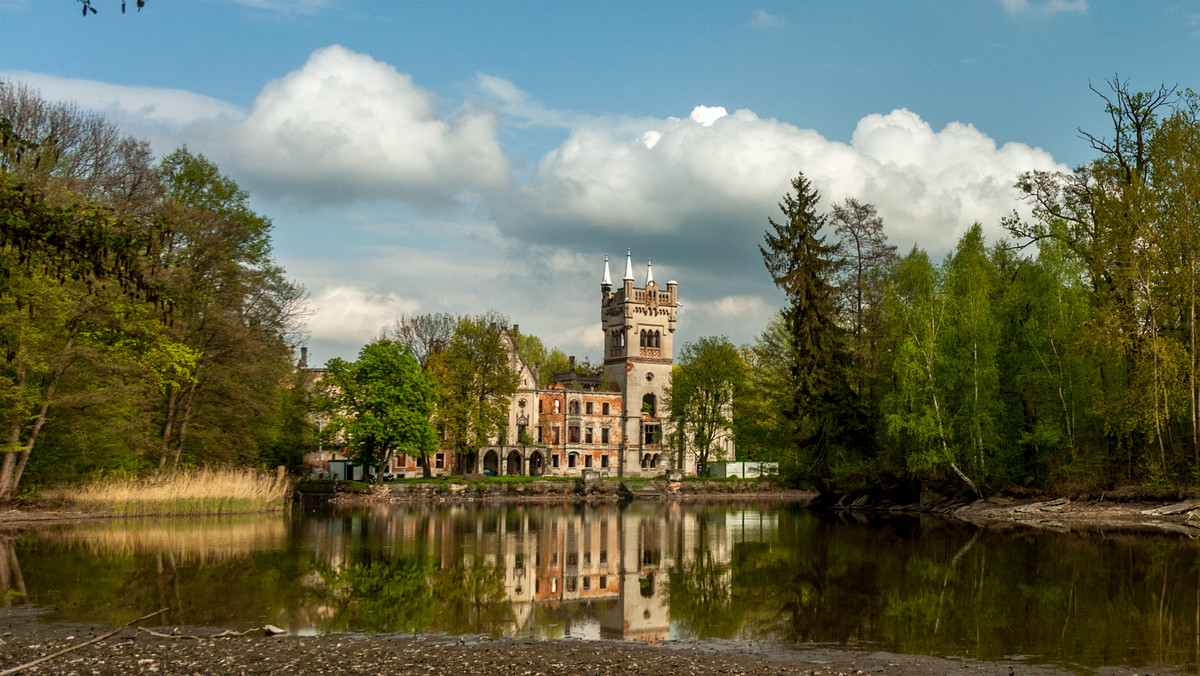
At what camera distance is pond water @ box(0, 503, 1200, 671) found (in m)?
13.4

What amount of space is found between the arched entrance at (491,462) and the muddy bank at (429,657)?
62.7 m

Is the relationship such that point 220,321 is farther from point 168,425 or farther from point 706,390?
point 706,390

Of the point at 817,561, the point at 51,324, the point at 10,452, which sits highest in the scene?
the point at 51,324

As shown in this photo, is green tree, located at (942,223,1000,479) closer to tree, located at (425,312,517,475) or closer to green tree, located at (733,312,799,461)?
green tree, located at (733,312,799,461)

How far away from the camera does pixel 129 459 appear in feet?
117

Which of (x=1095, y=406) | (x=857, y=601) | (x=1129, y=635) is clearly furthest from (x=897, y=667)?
(x=1095, y=406)

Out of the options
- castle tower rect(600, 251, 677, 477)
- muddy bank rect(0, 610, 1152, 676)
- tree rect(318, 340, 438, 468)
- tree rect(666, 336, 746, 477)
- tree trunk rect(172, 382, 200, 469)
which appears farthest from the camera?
castle tower rect(600, 251, 677, 477)

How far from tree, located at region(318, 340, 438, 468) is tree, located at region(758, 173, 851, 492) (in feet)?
74.9

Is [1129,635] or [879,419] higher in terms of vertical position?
[879,419]

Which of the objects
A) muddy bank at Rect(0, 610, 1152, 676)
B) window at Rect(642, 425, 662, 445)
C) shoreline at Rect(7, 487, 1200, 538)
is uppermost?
window at Rect(642, 425, 662, 445)

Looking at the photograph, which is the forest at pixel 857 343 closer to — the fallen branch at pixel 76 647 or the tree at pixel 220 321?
the tree at pixel 220 321

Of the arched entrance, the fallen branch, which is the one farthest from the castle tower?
the fallen branch

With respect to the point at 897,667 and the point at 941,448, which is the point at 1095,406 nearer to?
the point at 941,448

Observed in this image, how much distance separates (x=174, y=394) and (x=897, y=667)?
35.4 meters
